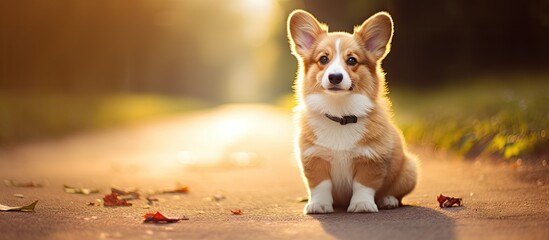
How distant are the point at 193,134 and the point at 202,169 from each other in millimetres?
7866

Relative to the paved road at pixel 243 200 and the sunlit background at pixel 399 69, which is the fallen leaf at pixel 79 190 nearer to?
the paved road at pixel 243 200

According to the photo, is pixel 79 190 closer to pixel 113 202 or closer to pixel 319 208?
pixel 113 202

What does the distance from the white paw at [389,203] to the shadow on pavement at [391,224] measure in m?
0.16

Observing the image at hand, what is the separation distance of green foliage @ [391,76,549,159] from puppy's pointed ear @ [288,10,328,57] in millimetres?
3441

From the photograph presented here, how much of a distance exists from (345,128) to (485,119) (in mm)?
5342

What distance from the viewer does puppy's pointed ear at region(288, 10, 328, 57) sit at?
17.4 feet

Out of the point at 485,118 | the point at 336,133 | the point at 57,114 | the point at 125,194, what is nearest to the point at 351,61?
the point at 336,133

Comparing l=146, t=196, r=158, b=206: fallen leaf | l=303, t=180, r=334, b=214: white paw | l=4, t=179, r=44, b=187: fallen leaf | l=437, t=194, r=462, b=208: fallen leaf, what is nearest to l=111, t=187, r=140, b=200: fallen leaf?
l=146, t=196, r=158, b=206: fallen leaf

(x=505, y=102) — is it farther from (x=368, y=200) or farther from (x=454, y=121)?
(x=368, y=200)

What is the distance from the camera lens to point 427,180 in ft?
24.3

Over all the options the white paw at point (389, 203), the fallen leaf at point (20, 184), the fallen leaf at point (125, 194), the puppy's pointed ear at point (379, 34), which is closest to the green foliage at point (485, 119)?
the white paw at point (389, 203)

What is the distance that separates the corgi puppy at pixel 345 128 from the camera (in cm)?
489

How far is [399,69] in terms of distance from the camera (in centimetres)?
1722

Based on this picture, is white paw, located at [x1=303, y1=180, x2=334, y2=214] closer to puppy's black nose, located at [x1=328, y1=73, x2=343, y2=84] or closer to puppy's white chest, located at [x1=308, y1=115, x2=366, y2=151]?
puppy's white chest, located at [x1=308, y1=115, x2=366, y2=151]
